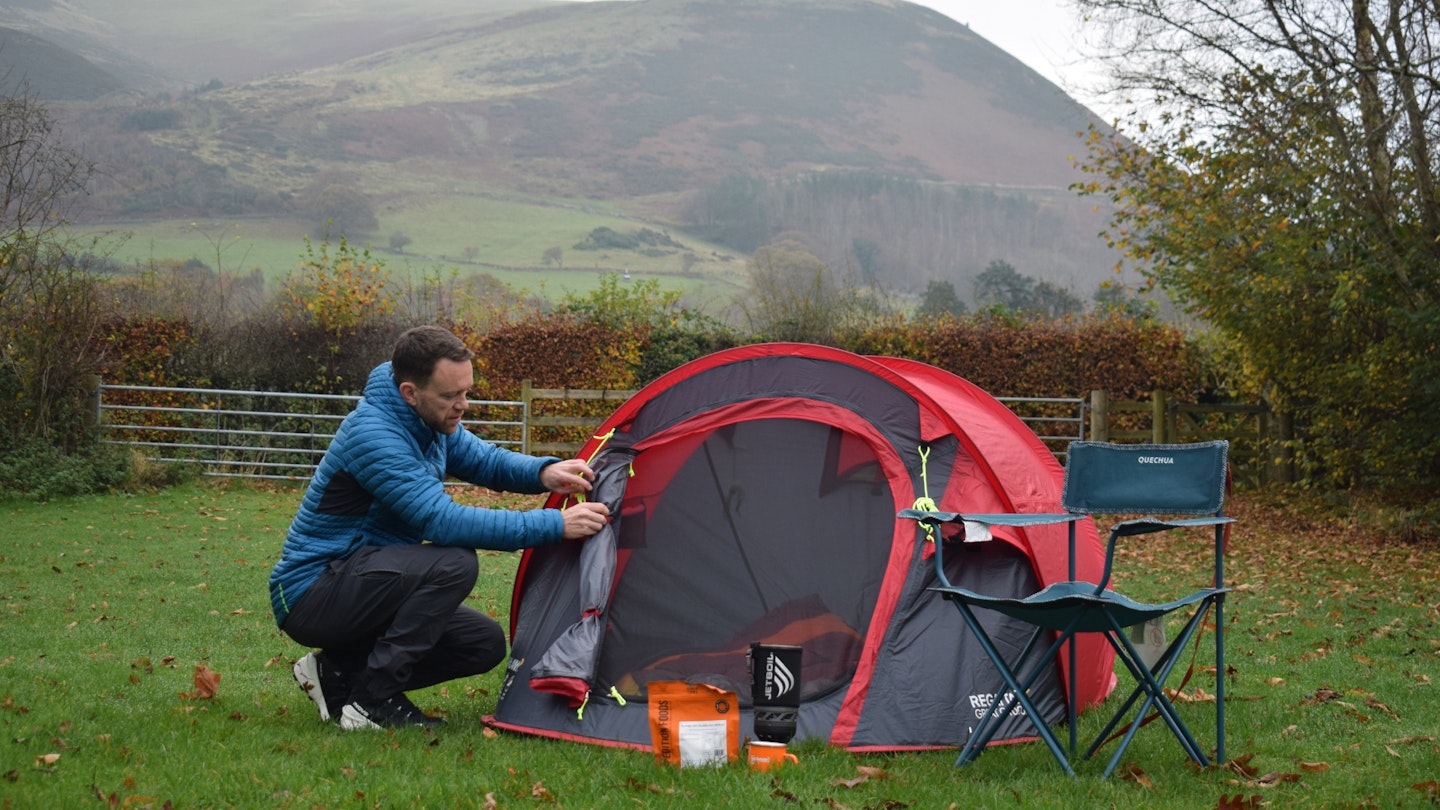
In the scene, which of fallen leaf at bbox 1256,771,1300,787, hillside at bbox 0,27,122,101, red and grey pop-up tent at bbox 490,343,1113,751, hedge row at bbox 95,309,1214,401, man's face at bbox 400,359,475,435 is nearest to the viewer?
fallen leaf at bbox 1256,771,1300,787

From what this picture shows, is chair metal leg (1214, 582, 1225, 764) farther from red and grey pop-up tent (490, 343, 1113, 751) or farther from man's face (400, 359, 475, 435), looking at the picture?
man's face (400, 359, 475, 435)

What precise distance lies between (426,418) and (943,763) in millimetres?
2186

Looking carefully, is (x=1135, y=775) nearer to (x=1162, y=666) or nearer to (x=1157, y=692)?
(x=1157, y=692)

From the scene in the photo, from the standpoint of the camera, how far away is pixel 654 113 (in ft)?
274

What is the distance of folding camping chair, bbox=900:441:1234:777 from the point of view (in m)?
3.61

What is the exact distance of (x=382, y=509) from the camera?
4.29 meters

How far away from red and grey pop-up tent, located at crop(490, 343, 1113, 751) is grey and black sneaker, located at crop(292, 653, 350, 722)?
58cm

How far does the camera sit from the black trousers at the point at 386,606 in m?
4.09

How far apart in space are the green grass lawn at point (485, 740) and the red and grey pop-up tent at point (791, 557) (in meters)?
0.29

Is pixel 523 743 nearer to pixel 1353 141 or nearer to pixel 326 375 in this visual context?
pixel 1353 141

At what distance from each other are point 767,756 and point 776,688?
226 millimetres

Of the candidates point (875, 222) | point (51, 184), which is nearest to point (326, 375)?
point (51, 184)

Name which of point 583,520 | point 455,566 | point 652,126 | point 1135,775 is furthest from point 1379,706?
point 652,126

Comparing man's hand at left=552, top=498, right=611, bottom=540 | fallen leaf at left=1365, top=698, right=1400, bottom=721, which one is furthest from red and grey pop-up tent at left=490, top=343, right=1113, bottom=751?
fallen leaf at left=1365, top=698, right=1400, bottom=721
